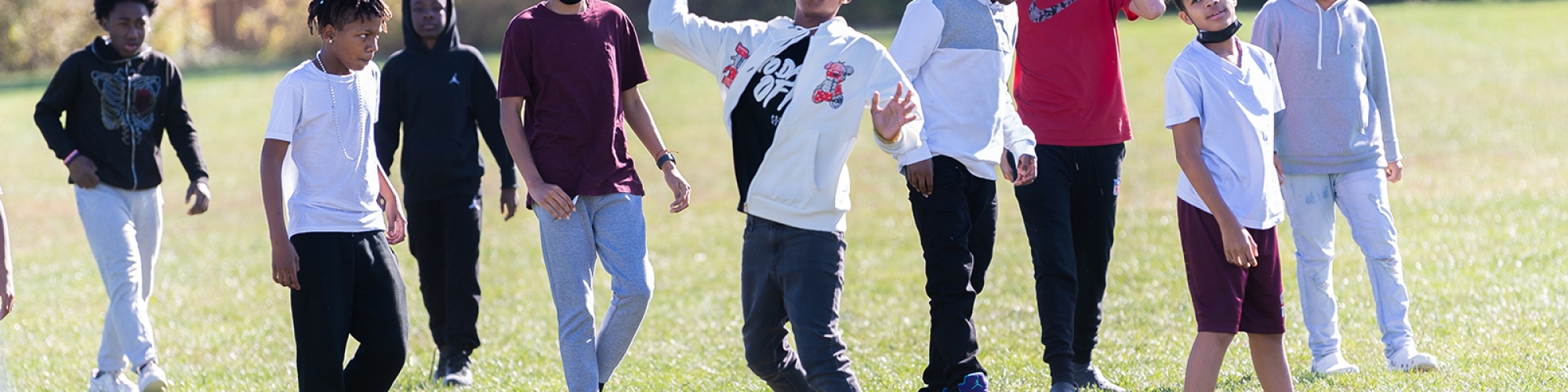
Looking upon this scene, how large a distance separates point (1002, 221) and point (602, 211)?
348 inches

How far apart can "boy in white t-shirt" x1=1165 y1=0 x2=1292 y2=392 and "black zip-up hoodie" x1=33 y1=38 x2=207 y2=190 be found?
14.0ft

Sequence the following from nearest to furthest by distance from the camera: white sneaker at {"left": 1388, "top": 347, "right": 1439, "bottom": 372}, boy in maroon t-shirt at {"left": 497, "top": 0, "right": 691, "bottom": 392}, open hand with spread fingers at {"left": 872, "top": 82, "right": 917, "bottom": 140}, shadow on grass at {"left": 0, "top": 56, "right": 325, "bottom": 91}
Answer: open hand with spread fingers at {"left": 872, "top": 82, "right": 917, "bottom": 140}, boy in maroon t-shirt at {"left": 497, "top": 0, "right": 691, "bottom": 392}, white sneaker at {"left": 1388, "top": 347, "right": 1439, "bottom": 372}, shadow on grass at {"left": 0, "top": 56, "right": 325, "bottom": 91}

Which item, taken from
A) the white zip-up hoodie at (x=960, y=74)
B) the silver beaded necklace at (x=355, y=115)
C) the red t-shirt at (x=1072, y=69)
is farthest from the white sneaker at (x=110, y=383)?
the red t-shirt at (x=1072, y=69)

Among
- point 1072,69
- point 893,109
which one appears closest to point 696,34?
point 893,109

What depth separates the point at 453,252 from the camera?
6.44 m

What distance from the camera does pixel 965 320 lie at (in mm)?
4875

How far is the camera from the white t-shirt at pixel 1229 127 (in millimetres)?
4480

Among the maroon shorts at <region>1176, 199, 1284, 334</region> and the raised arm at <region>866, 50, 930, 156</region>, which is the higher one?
the raised arm at <region>866, 50, 930, 156</region>

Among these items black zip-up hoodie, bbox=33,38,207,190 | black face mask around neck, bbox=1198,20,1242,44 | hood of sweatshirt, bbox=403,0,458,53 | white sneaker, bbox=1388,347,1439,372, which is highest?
black face mask around neck, bbox=1198,20,1242,44

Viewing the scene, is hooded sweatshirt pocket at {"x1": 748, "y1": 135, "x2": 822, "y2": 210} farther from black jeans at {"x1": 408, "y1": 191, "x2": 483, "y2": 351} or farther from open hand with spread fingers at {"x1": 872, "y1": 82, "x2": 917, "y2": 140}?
black jeans at {"x1": 408, "y1": 191, "x2": 483, "y2": 351}

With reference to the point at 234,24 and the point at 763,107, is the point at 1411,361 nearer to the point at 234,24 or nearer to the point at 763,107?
the point at 763,107

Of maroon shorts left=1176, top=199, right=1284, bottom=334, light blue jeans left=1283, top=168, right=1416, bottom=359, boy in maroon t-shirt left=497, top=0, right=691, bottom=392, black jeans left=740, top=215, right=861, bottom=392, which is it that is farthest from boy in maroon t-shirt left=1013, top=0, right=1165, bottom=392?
boy in maroon t-shirt left=497, top=0, right=691, bottom=392

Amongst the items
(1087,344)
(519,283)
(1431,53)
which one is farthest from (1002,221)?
(1431,53)

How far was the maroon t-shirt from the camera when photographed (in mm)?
4668
